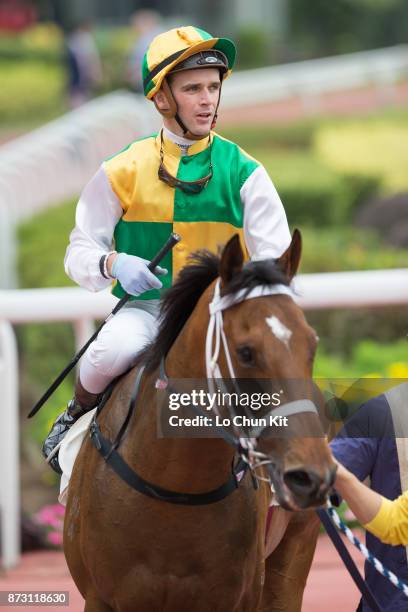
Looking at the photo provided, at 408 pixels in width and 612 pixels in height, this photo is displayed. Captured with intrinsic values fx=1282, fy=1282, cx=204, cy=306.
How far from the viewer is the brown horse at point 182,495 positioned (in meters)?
3.06

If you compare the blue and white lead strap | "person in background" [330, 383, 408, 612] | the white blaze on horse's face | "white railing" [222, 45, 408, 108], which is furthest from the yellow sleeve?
"white railing" [222, 45, 408, 108]

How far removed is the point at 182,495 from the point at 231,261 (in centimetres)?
67

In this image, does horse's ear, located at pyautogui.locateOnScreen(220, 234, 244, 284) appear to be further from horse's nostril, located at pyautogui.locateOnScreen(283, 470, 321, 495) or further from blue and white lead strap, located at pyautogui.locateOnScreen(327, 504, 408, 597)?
blue and white lead strap, located at pyautogui.locateOnScreen(327, 504, 408, 597)

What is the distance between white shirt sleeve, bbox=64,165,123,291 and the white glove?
183mm

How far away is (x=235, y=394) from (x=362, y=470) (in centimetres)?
72

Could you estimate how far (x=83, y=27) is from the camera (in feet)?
67.8

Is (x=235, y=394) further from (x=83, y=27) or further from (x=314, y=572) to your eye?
(x=83, y=27)

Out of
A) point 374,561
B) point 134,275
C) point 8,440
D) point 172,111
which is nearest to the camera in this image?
point 374,561

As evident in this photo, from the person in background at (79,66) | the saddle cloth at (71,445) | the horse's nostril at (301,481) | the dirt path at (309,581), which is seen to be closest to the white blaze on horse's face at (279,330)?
the horse's nostril at (301,481)

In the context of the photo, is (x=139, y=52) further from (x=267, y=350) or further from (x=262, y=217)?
(x=267, y=350)

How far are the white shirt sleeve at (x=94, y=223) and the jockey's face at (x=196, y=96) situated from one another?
0.97 feet

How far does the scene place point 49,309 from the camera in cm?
565

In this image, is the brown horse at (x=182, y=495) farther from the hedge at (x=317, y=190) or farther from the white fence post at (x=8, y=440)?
the hedge at (x=317, y=190)

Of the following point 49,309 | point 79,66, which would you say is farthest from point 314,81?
point 49,309
